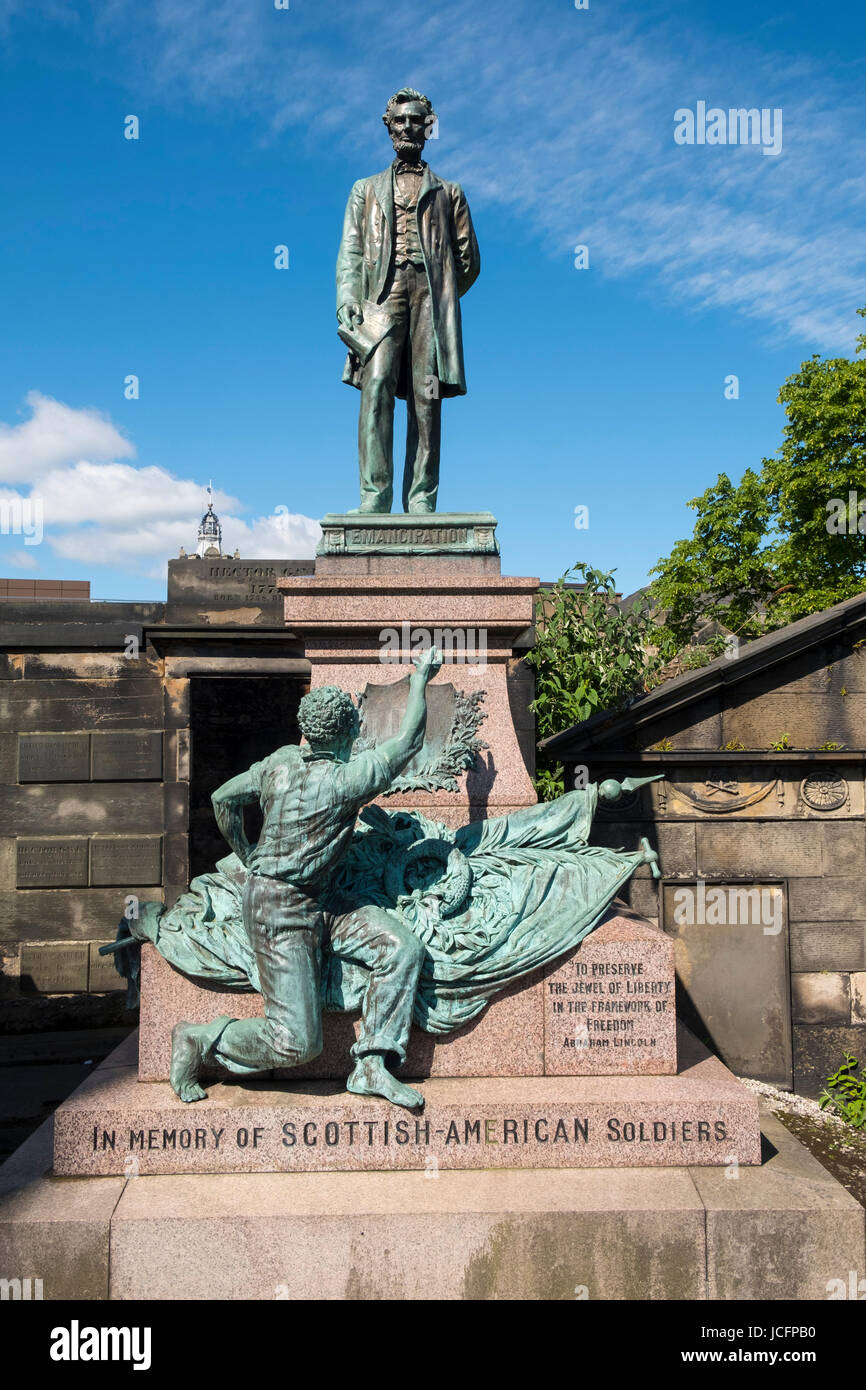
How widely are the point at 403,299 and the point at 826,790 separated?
5.29 m

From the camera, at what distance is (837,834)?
8.08 metres

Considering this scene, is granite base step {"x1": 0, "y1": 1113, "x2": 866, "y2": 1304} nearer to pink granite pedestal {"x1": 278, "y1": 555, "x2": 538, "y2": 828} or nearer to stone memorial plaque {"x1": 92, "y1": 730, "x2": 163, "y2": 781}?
pink granite pedestal {"x1": 278, "y1": 555, "x2": 538, "y2": 828}

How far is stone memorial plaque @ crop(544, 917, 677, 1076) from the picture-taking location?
4.35 m

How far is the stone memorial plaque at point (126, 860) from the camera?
9.75 metres

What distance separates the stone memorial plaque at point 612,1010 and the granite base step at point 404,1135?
33 centimetres

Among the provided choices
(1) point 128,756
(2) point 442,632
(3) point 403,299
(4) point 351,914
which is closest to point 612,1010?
(4) point 351,914

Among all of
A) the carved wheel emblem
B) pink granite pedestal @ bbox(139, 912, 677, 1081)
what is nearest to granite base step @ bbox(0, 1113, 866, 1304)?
pink granite pedestal @ bbox(139, 912, 677, 1081)

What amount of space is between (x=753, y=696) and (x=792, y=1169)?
4806 millimetres

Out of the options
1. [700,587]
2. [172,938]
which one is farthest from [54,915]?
[700,587]

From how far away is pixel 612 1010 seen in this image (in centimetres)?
437

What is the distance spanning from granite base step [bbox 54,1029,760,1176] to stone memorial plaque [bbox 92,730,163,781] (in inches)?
241

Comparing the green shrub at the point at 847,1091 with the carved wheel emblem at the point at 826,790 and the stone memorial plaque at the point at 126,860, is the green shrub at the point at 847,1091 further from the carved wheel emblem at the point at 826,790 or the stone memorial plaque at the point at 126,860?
the stone memorial plaque at the point at 126,860
